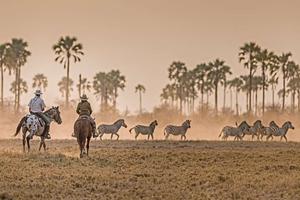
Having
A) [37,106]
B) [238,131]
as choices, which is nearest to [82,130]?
[37,106]

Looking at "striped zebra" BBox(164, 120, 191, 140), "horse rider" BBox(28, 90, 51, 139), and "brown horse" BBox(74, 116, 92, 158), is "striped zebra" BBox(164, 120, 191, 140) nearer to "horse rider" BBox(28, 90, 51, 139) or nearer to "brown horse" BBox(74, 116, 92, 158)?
"horse rider" BBox(28, 90, 51, 139)

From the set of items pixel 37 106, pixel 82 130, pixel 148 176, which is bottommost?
pixel 148 176

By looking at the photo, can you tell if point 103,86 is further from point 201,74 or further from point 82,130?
point 82,130

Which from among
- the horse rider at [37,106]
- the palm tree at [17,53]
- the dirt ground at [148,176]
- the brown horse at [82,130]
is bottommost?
the dirt ground at [148,176]

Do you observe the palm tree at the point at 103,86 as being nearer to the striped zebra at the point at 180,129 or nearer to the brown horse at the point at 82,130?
the striped zebra at the point at 180,129

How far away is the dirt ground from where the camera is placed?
21062 millimetres

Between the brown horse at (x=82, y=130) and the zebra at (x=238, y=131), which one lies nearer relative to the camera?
the brown horse at (x=82, y=130)

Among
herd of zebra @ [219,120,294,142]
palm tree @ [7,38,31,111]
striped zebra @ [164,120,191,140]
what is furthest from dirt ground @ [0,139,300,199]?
palm tree @ [7,38,31,111]

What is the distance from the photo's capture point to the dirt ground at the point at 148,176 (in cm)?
2106

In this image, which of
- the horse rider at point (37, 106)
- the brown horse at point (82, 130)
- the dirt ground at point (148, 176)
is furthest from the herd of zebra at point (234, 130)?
the dirt ground at point (148, 176)

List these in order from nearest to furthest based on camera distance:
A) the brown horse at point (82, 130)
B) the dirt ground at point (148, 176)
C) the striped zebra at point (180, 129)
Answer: the dirt ground at point (148, 176), the brown horse at point (82, 130), the striped zebra at point (180, 129)

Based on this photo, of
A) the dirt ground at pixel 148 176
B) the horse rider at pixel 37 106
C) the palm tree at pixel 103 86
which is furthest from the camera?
the palm tree at pixel 103 86

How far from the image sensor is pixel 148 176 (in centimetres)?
2466

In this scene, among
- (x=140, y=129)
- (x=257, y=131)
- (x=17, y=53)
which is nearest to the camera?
(x=140, y=129)
